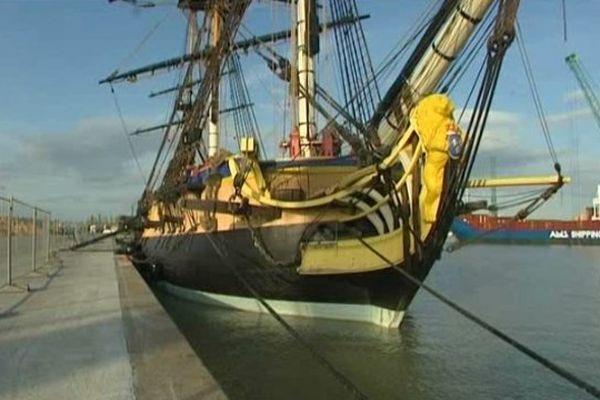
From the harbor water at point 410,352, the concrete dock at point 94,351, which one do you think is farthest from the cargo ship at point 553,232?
the concrete dock at point 94,351

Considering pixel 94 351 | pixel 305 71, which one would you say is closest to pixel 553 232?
pixel 305 71

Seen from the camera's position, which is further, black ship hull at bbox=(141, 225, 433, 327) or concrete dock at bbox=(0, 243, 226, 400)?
black ship hull at bbox=(141, 225, 433, 327)

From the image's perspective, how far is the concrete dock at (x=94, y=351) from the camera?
5.84 meters

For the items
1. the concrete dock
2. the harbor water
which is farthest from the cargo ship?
the concrete dock

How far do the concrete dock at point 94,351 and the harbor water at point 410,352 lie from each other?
152cm

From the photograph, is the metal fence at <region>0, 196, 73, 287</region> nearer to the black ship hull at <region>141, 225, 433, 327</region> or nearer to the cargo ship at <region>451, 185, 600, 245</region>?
the black ship hull at <region>141, 225, 433, 327</region>

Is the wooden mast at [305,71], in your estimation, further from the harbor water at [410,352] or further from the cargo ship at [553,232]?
the cargo ship at [553,232]

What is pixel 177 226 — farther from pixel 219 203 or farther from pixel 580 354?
pixel 580 354

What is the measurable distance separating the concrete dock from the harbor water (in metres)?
1.52

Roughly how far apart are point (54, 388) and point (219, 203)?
960cm

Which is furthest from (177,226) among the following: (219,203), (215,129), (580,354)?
(580,354)

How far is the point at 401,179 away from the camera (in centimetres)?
1320

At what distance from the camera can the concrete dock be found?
5.84 metres

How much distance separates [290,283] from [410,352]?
3438 millimetres
